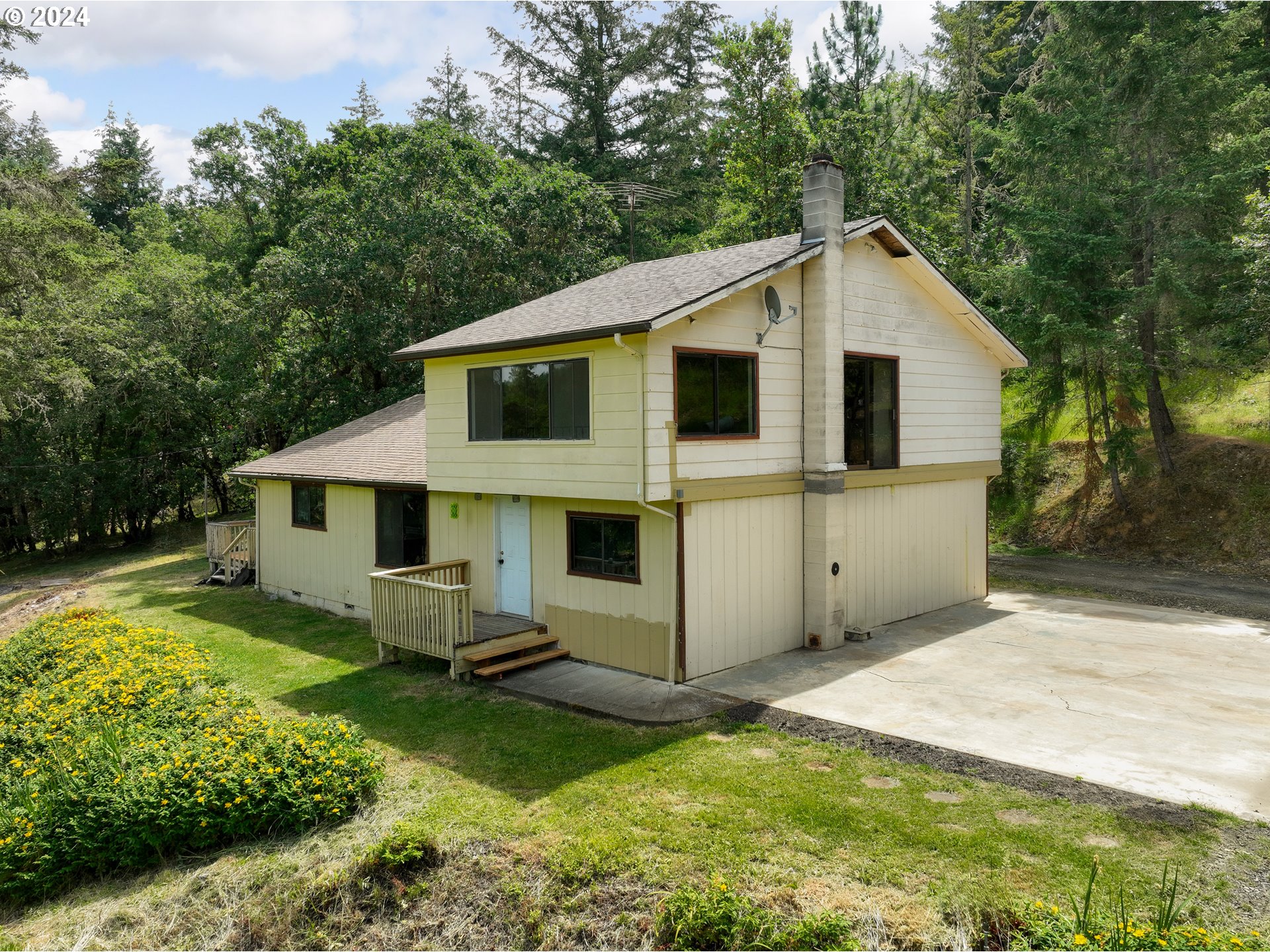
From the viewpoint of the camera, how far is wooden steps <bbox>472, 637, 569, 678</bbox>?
10.7 meters

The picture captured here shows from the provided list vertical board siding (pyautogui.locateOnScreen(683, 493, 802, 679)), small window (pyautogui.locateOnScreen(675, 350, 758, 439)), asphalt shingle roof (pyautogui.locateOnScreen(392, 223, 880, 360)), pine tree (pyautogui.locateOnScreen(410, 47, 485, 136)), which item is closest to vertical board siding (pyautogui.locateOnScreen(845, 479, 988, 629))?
vertical board siding (pyautogui.locateOnScreen(683, 493, 802, 679))

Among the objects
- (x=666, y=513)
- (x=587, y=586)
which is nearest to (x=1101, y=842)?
(x=666, y=513)

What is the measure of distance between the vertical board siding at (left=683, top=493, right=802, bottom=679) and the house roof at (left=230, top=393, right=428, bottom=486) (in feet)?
17.5

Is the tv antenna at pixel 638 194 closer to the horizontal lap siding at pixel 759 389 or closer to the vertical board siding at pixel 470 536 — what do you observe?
the vertical board siding at pixel 470 536

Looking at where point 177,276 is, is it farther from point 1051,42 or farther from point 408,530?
point 1051,42

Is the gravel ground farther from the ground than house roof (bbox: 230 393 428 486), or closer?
closer

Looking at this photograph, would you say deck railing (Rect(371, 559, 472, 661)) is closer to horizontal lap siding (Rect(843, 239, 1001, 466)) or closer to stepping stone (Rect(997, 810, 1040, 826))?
Answer: stepping stone (Rect(997, 810, 1040, 826))

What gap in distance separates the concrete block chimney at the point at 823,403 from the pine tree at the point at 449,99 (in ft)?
116

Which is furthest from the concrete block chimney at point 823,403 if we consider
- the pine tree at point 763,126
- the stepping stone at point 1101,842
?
the pine tree at point 763,126

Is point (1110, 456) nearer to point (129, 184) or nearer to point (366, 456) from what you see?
point (366, 456)

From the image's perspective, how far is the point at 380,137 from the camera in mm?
28875

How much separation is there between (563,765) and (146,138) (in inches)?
2672

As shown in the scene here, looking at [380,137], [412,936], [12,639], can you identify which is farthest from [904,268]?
[380,137]

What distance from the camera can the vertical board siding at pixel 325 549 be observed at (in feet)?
49.2
